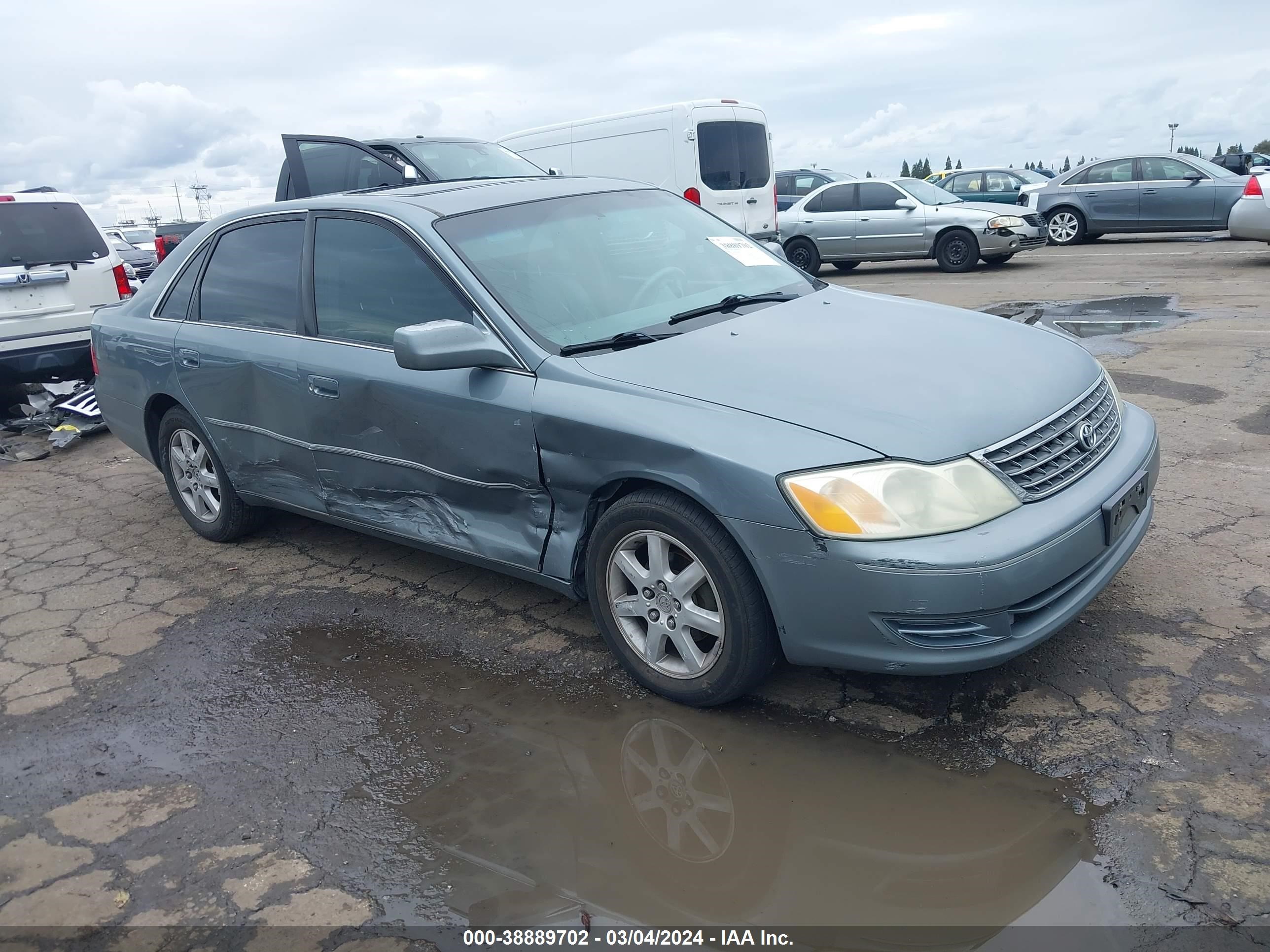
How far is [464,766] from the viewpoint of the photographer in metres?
3.11

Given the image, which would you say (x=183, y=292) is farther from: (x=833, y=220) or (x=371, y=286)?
(x=833, y=220)

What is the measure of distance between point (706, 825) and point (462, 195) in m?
2.74

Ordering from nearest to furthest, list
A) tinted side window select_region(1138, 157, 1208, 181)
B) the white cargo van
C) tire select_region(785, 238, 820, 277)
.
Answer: the white cargo van, tire select_region(785, 238, 820, 277), tinted side window select_region(1138, 157, 1208, 181)

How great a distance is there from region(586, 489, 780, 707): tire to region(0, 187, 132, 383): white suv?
22.1 feet

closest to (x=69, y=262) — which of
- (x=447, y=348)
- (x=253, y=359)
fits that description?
(x=253, y=359)

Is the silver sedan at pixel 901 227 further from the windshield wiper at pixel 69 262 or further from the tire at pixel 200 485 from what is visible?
the tire at pixel 200 485

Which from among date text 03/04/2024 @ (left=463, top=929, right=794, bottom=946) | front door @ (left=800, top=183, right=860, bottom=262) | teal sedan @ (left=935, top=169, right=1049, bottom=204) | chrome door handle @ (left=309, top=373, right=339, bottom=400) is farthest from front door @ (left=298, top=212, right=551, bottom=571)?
teal sedan @ (left=935, top=169, right=1049, bottom=204)

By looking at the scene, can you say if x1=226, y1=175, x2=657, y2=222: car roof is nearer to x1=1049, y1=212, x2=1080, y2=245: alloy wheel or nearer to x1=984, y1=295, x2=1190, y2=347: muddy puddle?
x1=984, y1=295, x2=1190, y2=347: muddy puddle

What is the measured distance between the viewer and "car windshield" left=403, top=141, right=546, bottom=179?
30.8 feet

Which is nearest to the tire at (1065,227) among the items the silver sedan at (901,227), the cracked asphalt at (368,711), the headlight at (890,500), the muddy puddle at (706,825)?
the silver sedan at (901,227)

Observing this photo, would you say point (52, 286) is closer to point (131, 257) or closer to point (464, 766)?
point (464, 766)

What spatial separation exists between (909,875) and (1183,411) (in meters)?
4.66

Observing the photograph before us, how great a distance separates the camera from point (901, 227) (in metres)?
15.1

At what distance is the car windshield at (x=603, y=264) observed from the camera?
3.71 m
